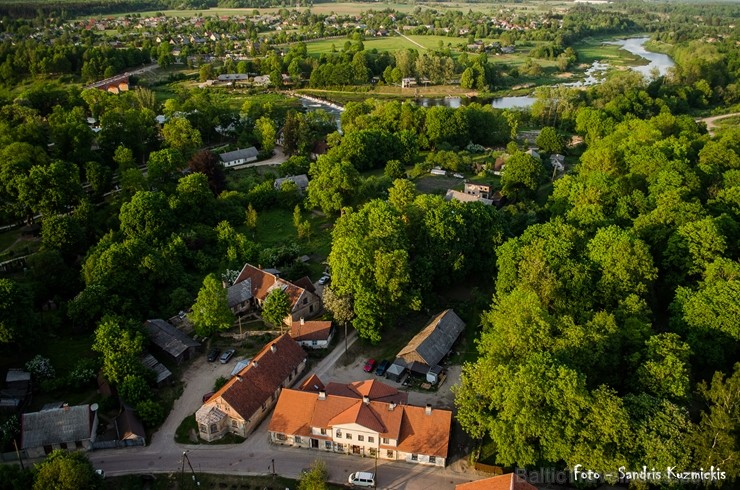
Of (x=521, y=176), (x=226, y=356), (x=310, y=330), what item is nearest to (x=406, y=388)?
(x=310, y=330)

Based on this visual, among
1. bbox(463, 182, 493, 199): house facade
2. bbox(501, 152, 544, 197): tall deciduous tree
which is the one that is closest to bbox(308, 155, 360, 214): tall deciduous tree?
bbox(463, 182, 493, 199): house facade

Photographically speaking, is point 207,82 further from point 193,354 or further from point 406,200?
point 193,354

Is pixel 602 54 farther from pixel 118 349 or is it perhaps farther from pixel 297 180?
pixel 118 349

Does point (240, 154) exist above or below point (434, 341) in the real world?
above

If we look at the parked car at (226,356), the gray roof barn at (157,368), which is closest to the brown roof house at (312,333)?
the parked car at (226,356)

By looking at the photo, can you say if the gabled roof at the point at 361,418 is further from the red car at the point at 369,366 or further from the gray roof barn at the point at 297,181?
the gray roof barn at the point at 297,181

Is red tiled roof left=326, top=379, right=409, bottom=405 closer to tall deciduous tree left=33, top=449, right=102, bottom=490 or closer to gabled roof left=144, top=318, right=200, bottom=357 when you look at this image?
gabled roof left=144, top=318, right=200, bottom=357

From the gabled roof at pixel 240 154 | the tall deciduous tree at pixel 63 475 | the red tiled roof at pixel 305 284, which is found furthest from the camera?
the gabled roof at pixel 240 154
